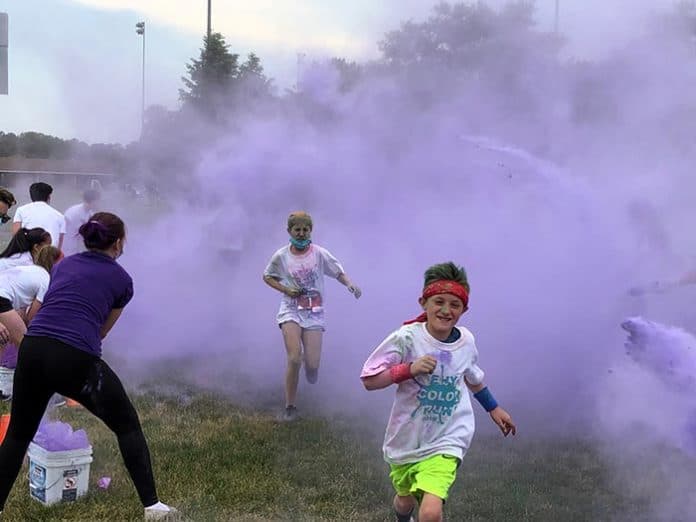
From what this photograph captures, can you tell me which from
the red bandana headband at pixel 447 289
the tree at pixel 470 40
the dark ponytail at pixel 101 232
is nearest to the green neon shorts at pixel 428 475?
the red bandana headband at pixel 447 289

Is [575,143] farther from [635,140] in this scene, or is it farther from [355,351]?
[355,351]

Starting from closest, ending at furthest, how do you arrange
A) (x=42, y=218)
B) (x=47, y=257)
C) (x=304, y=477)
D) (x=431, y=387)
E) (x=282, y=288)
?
1. (x=431, y=387)
2. (x=304, y=477)
3. (x=47, y=257)
4. (x=282, y=288)
5. (x=42, y=218)

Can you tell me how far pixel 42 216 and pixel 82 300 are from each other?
4.52 meters

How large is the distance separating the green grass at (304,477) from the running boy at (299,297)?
415 millimetres

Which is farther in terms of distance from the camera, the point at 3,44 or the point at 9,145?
the point at 9,145

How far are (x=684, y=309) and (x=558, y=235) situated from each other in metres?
1.17

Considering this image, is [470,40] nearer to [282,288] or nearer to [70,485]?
[282,288]

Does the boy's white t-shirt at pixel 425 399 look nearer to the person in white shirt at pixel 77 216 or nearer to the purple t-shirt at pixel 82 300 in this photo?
the purple t-shirt at pixel 82 300

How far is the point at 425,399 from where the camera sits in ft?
10.8

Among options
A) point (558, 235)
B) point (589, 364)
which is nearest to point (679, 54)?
point (558, 235)

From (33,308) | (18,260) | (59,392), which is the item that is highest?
(18,260)

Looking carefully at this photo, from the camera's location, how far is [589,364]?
19.3ft

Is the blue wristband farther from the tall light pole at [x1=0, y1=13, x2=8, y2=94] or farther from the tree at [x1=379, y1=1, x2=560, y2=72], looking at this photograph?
the tall light pole at [x1=0, y1=13, x2=8, y2=94]

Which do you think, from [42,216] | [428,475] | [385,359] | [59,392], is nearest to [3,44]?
[42,216]
